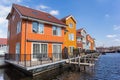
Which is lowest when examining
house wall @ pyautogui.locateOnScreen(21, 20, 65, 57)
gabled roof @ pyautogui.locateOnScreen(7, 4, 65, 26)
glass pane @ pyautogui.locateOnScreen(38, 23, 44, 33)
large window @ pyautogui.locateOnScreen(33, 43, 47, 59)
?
large window @ pyautogui.locateOnScreen(33, 43, 47, 59)

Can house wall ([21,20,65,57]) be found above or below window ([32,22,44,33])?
below

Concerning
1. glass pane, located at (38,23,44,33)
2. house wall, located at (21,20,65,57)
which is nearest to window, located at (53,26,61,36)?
house wall, located at (21,20,65,57)

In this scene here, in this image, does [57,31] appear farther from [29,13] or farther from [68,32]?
[68,32]

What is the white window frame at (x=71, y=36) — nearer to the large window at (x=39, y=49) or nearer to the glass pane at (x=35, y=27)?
the large window at (x=39, y=49)

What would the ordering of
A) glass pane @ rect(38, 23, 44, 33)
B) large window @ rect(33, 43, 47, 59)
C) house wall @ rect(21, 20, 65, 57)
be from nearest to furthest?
house wall @ rect(21, 20, 65, 57), large window @ rect(33, 43, 47, 59), glass pane @ rect(38, 23, 44, 33)

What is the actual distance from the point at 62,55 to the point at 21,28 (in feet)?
30.2

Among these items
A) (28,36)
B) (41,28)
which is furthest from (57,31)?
(28,36)

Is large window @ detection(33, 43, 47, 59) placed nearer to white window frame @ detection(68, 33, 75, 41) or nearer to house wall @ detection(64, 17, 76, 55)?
house wall @ detection(64, 17, 76, 55)

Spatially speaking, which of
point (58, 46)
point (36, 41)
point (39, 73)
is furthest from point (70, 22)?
point (39, 73)

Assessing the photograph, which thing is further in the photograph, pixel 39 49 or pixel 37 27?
pixel 37 27

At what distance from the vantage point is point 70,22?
115 feet

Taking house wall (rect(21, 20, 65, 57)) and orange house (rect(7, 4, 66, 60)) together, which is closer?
house wall (rect(21, 20, 65, 57))

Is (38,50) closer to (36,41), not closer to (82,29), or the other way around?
(36,41)

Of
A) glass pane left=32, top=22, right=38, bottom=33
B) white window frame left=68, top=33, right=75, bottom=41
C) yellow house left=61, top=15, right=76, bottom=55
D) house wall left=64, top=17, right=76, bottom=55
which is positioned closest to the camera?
glass pane left=32, top=22, right=38, bottom=33
